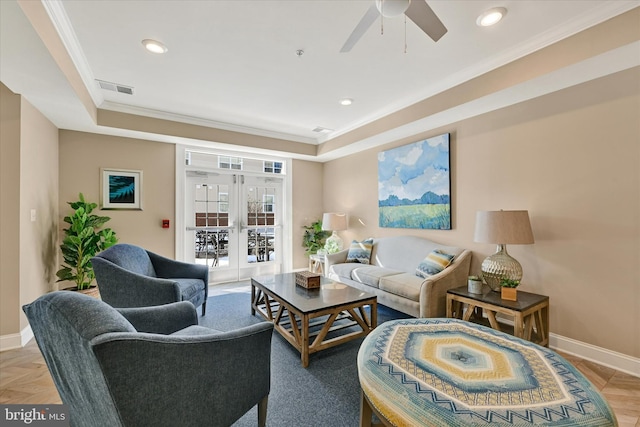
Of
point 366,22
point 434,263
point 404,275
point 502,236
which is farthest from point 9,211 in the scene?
point 502,236

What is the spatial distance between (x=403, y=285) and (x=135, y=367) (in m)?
2.54

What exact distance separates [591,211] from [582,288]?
2.19 ft

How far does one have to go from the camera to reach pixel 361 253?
4.18m

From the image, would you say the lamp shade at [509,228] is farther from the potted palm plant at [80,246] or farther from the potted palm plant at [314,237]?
the potted palm plant at [80,246]

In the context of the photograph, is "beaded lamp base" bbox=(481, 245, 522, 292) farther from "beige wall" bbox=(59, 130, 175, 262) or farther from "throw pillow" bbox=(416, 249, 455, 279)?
"beige wall" bbox=(59, 130, 175, 262)

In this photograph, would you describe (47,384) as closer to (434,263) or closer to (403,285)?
(403,285)

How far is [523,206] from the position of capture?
2760mm

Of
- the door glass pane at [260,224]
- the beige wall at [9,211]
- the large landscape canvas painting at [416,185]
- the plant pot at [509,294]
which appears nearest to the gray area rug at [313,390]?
the plant pot at [509,294]

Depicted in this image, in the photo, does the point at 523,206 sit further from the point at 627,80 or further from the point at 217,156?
the point at 217,156

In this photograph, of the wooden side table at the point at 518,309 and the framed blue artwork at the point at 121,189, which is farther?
the framed blue artwork at the point at 121,189

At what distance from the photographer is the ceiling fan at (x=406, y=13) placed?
1.46m

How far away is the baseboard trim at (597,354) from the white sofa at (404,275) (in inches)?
35.3

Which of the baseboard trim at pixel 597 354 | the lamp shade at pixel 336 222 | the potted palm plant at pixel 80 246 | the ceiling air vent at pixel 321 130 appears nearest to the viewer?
the baseboard trim at pixel 597 354

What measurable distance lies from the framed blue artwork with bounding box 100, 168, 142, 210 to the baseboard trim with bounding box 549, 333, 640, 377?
5.22 metres
